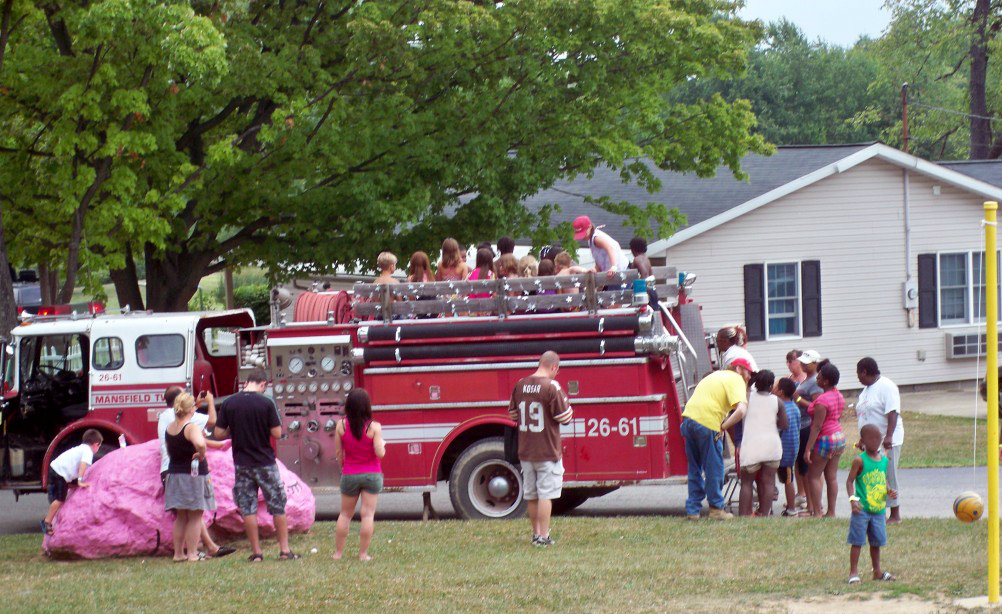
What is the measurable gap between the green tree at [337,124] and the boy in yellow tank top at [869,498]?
10036mm

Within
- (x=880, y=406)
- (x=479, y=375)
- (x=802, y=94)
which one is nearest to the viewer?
(x=880, y=406)

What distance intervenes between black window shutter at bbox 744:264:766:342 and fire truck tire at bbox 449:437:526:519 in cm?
1180

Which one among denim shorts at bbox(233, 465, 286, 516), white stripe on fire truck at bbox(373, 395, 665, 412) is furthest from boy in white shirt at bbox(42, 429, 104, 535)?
white stripe on fire truck at bbox(373, 395, 665, 412)

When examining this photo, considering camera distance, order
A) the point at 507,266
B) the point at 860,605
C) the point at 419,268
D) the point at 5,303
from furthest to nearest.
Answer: the point at 5,303 < the point at 419,268 < the point at 507,266 < the point at 860,605

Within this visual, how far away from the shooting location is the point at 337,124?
733 inches

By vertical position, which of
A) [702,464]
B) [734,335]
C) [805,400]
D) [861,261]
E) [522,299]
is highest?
[861,261]

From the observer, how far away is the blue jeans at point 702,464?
11.9m

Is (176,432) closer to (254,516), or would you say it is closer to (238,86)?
(254,516)

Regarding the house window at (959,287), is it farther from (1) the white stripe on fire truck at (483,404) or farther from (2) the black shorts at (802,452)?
(1) the white stripe on fire truck at (483,404)

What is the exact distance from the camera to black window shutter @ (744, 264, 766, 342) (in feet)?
78.0

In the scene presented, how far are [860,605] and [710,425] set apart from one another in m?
3.71

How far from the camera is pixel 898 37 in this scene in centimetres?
5034

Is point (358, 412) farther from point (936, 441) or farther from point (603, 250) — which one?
point (936, 441)

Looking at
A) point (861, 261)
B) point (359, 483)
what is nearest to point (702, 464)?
point (359, 483)
